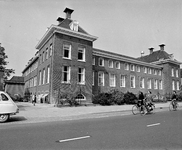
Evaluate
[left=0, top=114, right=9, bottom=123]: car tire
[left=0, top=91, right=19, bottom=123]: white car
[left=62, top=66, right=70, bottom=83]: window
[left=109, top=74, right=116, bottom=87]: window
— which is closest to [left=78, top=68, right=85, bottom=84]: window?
[left=62, top=66, right=70, bottom=83]: window

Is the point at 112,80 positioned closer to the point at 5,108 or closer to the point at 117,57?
the point at 117,57

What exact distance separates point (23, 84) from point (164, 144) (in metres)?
47.5

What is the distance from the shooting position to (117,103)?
23156 millimetres

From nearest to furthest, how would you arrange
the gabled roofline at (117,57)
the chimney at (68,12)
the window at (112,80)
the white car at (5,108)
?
the white car at (5,108)
the chimney at (68,12)
the gabled roofline at (117,57)
the window at (112,80)

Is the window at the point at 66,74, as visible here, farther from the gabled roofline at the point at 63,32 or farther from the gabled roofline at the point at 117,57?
the gabled roofline at the point at 117,57

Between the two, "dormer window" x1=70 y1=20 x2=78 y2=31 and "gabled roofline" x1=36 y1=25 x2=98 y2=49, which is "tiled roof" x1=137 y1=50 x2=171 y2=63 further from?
"dormer window" x1=70 y1=20 x2=78 y2=31

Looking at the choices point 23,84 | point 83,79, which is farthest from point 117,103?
point 23,84

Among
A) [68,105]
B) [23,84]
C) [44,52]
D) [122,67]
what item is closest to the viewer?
[68,105]

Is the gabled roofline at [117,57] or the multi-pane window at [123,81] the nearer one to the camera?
the gabled roofline at [117,57]

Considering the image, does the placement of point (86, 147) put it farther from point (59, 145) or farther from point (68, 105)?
point (68, 105)

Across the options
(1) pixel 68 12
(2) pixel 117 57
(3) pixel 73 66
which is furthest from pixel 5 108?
(2) pixel 117 57

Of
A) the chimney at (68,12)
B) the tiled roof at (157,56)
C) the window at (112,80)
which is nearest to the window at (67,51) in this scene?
the chimney at (68,12)

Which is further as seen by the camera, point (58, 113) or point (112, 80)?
point (112, 80)

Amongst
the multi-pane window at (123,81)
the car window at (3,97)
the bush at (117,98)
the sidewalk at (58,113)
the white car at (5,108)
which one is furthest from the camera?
the multi-pane window at (123,81)
